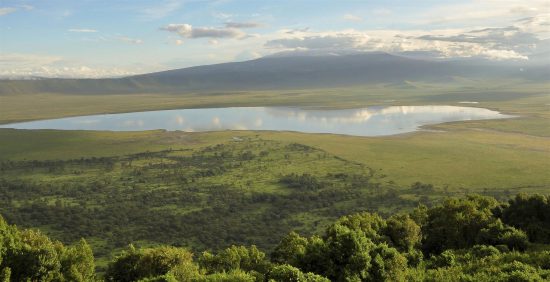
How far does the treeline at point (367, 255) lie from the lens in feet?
98.4


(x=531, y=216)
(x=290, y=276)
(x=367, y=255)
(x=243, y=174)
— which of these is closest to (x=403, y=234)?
(x=531, y=216)

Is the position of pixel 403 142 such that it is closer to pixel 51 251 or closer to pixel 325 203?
pixel 325 203

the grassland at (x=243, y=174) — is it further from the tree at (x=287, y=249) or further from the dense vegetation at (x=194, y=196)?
the tree at (x=287, y=249)

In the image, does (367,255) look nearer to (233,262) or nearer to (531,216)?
(233,262)

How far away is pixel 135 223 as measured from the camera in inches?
2972

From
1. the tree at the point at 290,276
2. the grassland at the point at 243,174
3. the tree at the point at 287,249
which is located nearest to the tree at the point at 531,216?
the tree at the point at 287,249

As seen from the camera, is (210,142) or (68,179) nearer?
(68,179)

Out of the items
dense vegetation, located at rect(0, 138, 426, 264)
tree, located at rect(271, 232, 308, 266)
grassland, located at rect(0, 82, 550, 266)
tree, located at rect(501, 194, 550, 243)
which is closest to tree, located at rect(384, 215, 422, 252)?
tree, located at rect(271, 232, 308, 266)

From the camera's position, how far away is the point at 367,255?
98.7 feet

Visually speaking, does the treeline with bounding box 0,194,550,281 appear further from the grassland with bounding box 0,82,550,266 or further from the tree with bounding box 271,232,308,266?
the grassland with bounding box 0,82,550,266

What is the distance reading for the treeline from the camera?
2998 centimetres

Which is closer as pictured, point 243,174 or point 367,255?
point 367,255

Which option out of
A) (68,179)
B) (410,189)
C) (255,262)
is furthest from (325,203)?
(68,179)

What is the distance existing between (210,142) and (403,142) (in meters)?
57.9
